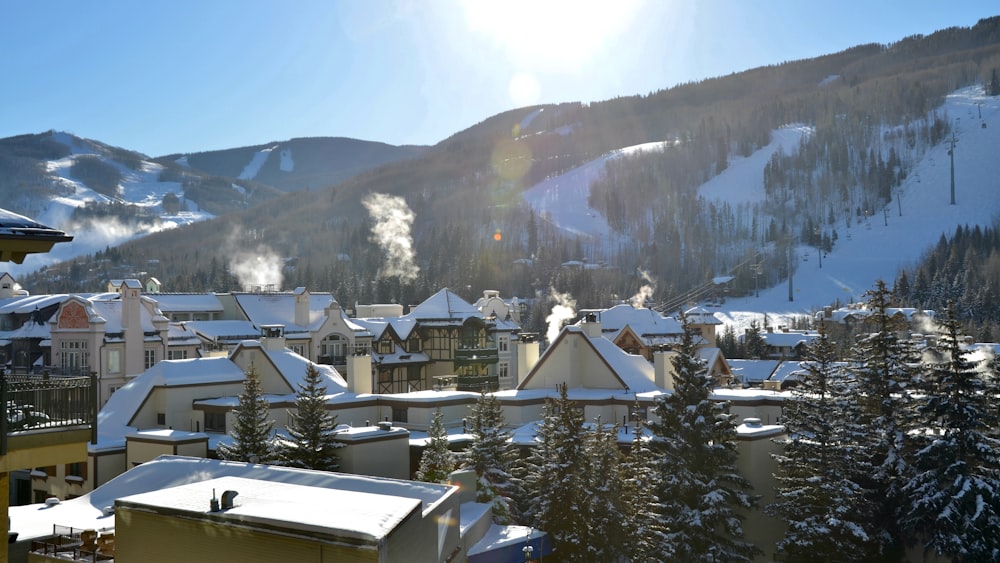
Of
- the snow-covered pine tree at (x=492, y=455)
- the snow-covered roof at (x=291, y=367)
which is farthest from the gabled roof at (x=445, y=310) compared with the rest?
the snow-covered pine tree at (x=492, y=455)

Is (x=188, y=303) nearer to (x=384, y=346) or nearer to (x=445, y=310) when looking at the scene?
(x=384, y=346)

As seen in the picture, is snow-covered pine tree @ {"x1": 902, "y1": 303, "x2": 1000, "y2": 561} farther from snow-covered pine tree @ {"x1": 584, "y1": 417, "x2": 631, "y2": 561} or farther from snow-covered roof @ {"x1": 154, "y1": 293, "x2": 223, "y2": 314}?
snow-covered roof @ {"x1": 154, "y1": 293, "x2": 223, "y2": 314}

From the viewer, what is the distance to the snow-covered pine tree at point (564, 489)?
90.7ft

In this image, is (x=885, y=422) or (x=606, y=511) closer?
(x=606, y=511)

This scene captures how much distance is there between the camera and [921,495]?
27812 mm

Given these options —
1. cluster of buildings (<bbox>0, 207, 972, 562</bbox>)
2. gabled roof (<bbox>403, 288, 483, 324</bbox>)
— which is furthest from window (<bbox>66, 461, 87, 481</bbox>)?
gabled roof (<bbox>403, 288, 483, 324</bbox>)

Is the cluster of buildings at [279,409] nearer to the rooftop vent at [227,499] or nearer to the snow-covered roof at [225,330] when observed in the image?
the rooftop vent at [227,499]

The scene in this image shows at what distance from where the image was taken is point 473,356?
6619cm

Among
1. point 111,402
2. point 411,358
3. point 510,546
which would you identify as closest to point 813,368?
point 510,546

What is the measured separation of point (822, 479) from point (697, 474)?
390 cm

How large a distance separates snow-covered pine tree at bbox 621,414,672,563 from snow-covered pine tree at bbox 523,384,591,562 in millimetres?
1427

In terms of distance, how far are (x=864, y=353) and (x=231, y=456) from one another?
23225mm

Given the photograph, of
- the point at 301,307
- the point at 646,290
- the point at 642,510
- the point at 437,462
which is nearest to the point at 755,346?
the point at 301,307

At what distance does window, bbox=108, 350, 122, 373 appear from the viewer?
186 ft
